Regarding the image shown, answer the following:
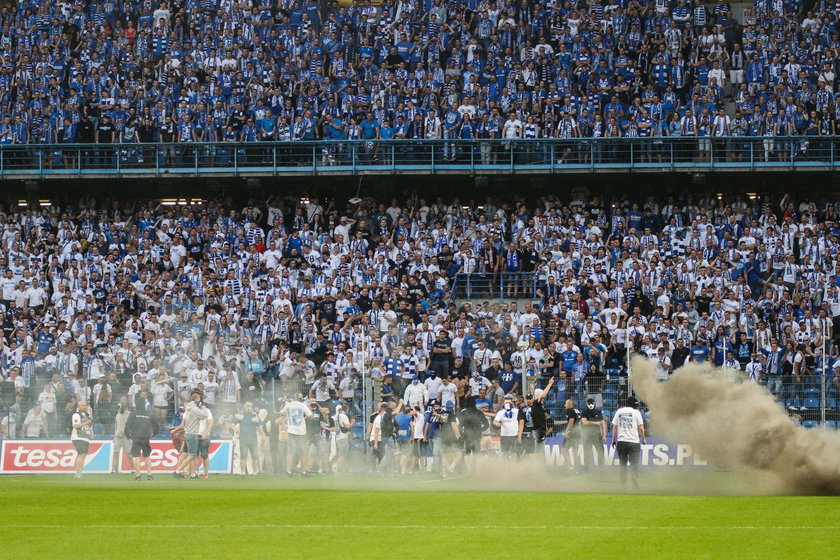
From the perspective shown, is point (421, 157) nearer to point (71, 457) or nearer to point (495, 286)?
point (495, 286)

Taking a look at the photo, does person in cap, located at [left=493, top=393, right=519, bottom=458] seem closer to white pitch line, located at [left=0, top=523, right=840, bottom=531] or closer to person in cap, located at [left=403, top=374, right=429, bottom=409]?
person in cap, located at [left=403, top=374, right=429, bottom=409]

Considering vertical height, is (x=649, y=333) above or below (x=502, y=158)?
below

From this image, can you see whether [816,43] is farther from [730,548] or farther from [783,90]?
[730,548]

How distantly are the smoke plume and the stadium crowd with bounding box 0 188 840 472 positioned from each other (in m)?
3.25

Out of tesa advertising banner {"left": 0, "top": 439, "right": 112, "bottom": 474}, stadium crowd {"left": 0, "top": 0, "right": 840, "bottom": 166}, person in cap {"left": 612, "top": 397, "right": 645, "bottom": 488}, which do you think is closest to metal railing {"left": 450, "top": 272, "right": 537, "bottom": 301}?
stadium crowd {"left": 0, "top": 0, "right": 840, "bottom": 166}

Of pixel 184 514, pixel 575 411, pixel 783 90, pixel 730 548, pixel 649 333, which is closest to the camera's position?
pixel 730 548

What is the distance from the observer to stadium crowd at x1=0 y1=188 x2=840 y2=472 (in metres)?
28.0

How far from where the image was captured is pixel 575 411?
2567 centimetres

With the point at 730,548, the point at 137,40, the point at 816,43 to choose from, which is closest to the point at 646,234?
the point at 816,43

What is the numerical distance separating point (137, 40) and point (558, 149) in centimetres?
1421

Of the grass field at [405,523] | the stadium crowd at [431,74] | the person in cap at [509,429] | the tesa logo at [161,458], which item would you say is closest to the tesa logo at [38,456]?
the tesa logo at [161,458]

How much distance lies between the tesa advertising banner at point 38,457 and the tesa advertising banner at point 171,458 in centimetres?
92

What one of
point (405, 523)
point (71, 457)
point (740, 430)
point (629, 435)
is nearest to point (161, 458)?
point (71, 457)

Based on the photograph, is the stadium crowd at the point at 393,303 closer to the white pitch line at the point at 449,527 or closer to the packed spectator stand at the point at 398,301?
the packed spectator stand at the point at 398,301
